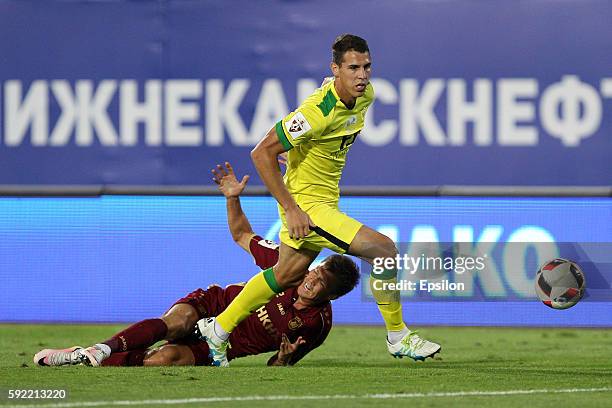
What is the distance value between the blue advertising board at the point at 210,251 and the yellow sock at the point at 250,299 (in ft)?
7.95

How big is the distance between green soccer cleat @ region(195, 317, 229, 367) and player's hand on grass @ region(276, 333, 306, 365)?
330 millimetres

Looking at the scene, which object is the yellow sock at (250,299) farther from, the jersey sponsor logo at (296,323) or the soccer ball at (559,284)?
the soccer ball at (559,284)

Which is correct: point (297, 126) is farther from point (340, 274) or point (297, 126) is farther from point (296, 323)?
point (296, 323)

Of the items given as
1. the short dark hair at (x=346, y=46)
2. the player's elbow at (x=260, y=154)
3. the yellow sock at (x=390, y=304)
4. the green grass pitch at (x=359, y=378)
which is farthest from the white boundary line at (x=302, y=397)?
the short dark hair at (x=346, y=46)

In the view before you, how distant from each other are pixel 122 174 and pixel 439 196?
2.56 m

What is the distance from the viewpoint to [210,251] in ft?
35.8

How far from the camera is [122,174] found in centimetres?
1127

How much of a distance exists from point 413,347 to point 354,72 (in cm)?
166

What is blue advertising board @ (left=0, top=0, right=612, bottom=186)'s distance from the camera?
36.3ft

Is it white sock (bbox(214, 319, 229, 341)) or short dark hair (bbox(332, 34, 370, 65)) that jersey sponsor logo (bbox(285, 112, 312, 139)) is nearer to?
short dark hair (bbox(332, 34, 370, 65))

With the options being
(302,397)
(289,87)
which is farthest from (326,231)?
(289,87)


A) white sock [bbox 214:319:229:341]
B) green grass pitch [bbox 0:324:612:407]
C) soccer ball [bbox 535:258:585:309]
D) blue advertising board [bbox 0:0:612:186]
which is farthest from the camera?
blue advertising board [bbox 0:0:612:186]

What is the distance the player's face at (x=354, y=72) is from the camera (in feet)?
26.5

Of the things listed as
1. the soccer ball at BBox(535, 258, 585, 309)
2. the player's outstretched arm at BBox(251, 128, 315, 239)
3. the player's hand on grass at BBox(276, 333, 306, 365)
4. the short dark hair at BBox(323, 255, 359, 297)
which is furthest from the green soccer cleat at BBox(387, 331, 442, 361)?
the soccer ball at BBox(535, 258, 585, 309)
